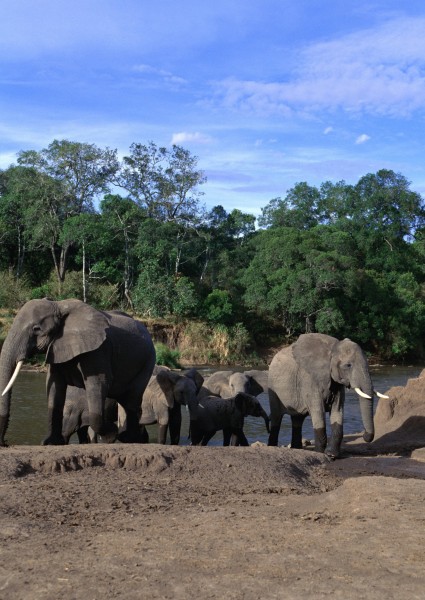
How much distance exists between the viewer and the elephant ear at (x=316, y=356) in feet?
46.0

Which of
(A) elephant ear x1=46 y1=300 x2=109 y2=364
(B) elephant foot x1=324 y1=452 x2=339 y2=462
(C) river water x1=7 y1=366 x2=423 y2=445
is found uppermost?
(A) elephant ear x1=46 y1=300 x2=109 y2=364

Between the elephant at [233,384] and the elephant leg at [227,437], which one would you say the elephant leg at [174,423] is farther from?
the elephant at [233,384]

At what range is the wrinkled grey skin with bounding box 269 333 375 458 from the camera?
13.5 m

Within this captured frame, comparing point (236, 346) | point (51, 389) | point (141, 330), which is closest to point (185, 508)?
point (51, 389)

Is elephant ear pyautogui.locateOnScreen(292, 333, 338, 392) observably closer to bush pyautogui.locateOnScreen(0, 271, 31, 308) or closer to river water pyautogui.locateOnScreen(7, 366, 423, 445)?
river water pyautogui.locateOnScreen(7, 366, 423, 445)

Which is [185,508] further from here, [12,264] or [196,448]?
[12,264]

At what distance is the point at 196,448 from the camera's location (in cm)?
1073

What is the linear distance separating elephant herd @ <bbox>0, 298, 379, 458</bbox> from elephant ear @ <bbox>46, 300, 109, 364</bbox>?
0.02m

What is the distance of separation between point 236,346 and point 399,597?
142 ft

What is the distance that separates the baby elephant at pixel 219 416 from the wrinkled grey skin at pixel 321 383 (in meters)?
0.73

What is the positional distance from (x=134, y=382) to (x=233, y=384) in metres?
5.63

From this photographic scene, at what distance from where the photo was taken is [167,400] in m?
15.1

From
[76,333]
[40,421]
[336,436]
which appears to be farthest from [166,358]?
[76,333]

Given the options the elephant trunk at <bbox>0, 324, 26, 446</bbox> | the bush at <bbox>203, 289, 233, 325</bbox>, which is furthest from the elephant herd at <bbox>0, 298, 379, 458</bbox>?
the bush at <bbox>203, 289, 233, 325</bbox>
